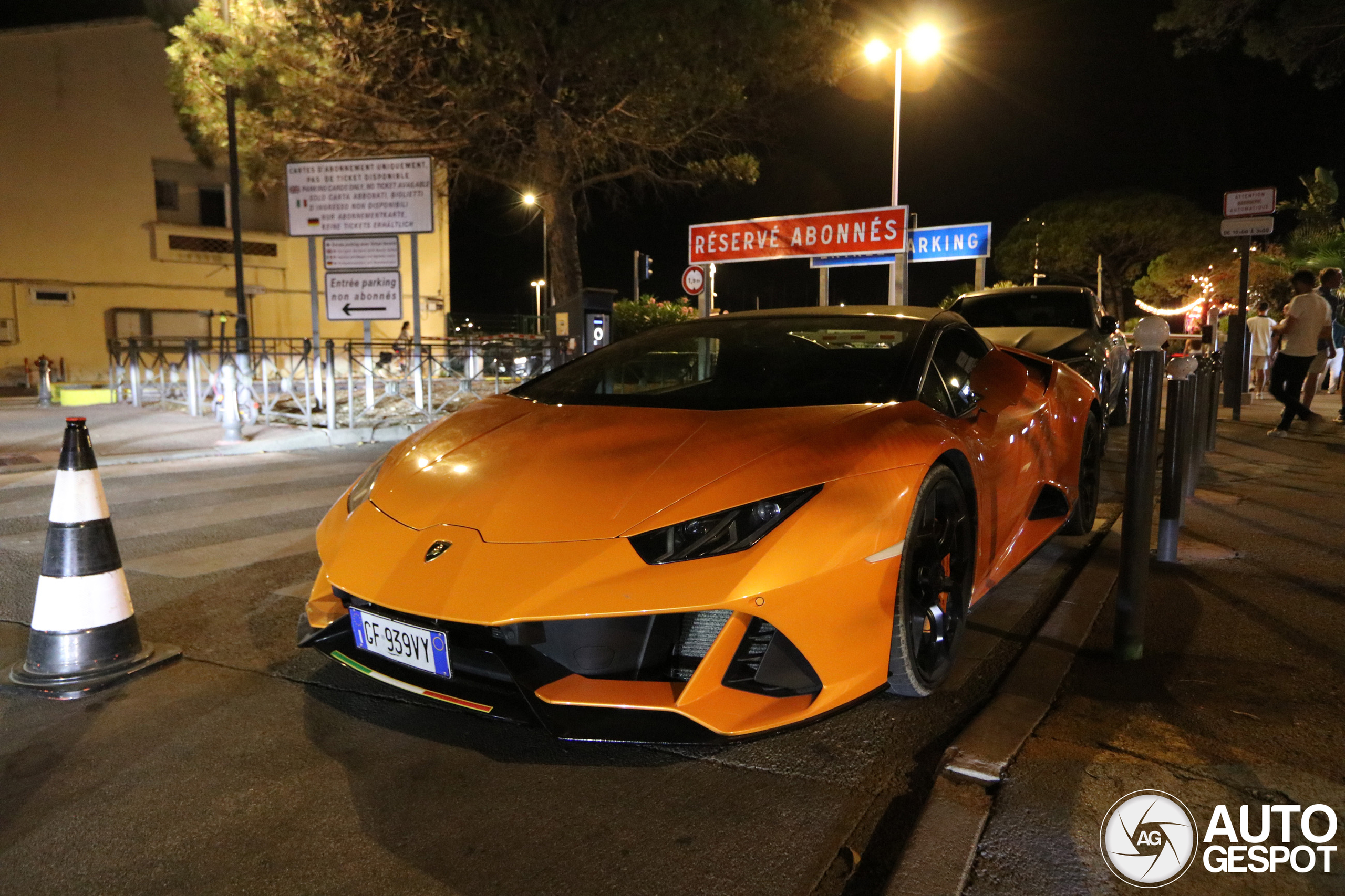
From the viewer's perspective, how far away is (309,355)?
10742 millimetres

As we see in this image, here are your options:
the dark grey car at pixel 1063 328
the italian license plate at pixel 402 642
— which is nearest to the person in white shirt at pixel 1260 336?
the dark grey car at pixel 1063 328

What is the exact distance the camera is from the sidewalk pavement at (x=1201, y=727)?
195 cm

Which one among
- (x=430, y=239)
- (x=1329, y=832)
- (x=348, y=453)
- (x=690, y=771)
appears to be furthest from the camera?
(x=430, y=239)

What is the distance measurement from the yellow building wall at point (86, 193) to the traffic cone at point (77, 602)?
20.5 m

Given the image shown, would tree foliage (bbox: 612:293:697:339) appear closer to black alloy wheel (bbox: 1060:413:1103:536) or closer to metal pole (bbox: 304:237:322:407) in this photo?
metal pole (bbox: 304:237:322:407)

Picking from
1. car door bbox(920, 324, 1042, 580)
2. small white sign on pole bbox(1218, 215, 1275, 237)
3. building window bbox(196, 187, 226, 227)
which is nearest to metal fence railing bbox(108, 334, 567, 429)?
car door bbox(920, 324, 1042, 580)

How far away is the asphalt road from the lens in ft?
6.47

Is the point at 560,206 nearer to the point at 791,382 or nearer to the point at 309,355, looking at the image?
the point at 309,355

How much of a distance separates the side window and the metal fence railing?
774cm

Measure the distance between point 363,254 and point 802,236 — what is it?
728cm

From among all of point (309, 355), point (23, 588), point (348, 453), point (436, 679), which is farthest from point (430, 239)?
point (436, 679)

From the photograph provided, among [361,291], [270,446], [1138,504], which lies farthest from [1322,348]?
[270,446]

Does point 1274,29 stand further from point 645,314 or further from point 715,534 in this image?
point 715,534

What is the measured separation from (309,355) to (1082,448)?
890cm
